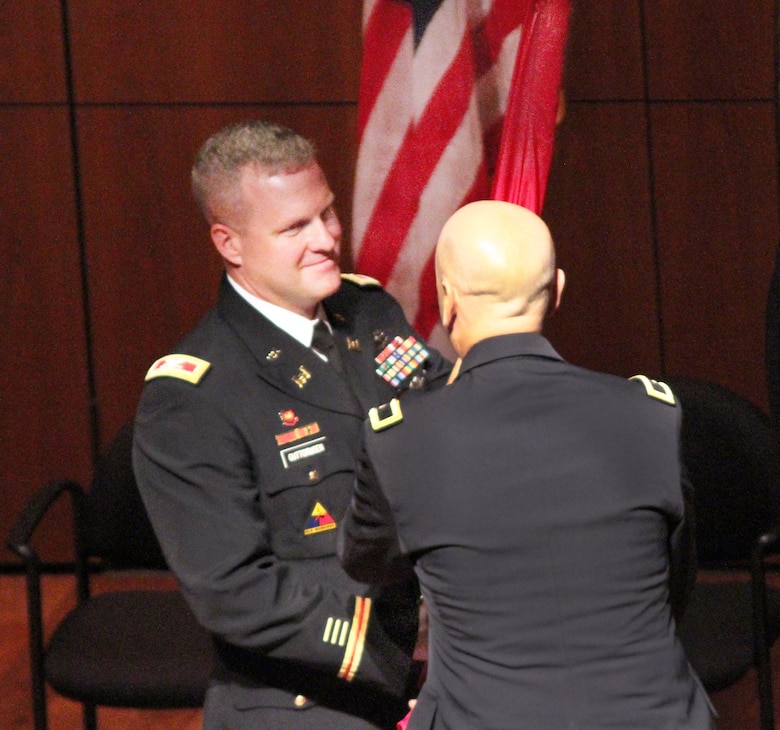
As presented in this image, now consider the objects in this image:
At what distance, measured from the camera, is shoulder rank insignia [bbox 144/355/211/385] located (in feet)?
5.44

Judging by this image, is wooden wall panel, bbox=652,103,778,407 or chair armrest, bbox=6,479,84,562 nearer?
chair armrest, bbox=6,479,84,562

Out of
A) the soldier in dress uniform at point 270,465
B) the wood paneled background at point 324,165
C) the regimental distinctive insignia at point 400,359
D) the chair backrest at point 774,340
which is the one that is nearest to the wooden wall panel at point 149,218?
the wood paneled background at point 324,165

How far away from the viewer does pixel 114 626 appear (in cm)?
248

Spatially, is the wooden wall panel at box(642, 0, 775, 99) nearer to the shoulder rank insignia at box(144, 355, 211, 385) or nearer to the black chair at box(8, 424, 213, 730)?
the black chair at box(8, 424, 213, 730)

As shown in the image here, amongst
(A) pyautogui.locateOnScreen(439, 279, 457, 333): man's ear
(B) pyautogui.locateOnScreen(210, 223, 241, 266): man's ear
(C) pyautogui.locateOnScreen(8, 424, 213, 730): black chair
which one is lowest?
(C) pyautogui.locateOnScreen(8, 424, 213, 730): black chair

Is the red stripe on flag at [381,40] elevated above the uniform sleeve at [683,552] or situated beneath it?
elevated above

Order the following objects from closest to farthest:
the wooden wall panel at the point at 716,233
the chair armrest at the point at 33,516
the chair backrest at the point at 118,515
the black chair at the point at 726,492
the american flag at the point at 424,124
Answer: the american flag at the point at 424,124 → the chair armrest at the point at 33,516 → the black chair at the point at 726,492 → the chair backrest at the point at 118,515 → the wooden wall panel at the point at 716,233

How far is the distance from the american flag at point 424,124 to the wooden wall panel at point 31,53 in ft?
5.12

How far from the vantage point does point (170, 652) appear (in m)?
2.38

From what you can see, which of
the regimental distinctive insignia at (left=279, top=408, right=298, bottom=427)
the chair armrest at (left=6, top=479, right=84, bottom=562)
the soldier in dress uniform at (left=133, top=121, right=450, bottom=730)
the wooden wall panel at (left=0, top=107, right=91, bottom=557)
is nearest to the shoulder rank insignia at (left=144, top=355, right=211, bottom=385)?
the soldier in dress uniform at (left=133, top=121, right=450, bottom=730)

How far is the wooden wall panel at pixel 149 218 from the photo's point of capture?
3.48 meters

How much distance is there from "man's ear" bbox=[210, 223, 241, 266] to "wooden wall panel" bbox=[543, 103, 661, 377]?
1899mm

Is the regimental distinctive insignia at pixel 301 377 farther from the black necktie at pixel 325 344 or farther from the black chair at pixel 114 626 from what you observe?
the black chair at pixel 114 626

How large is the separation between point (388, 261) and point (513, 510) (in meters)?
1.02
